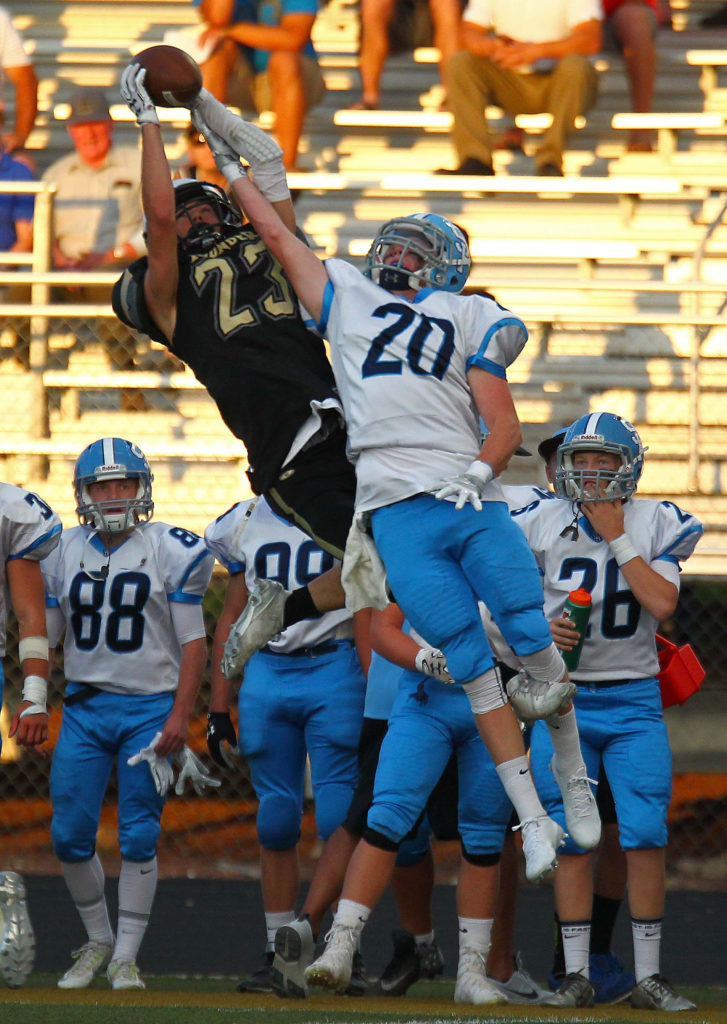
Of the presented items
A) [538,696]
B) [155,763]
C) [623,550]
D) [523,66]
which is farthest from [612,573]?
[523,66]

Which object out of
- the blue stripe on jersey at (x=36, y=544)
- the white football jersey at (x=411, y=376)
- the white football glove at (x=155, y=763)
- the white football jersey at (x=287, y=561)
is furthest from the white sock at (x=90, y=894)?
the white football jersey at (x=411, y=376)

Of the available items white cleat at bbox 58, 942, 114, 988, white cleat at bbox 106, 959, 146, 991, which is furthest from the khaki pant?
white cleat at bbox 106, 959, 146, 991

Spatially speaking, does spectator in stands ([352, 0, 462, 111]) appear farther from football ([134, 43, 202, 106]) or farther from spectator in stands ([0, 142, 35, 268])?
football ([134, 43, 202, 106])

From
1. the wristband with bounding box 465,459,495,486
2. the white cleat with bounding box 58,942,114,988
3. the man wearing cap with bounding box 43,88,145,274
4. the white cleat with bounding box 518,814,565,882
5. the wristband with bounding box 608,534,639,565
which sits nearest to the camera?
the white cleat with bounding box 518,814,565,882

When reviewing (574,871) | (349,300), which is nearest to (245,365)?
(349,300)

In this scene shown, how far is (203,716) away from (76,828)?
2.61 m

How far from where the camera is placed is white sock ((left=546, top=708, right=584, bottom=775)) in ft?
14.1

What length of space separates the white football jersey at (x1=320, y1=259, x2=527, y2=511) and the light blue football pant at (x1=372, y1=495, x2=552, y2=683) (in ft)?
0.27

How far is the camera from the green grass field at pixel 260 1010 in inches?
156

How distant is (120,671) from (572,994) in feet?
5.98

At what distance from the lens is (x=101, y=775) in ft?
17.6

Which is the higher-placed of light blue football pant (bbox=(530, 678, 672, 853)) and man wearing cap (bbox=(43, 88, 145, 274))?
man wearing cap (bbox=(43, 88, 145, 274))

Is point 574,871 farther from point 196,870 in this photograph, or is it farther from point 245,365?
point 196,870

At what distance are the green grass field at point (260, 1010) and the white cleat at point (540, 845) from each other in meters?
0.38
